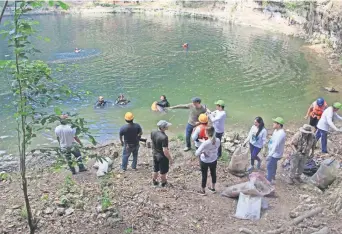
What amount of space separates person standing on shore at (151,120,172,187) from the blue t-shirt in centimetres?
132

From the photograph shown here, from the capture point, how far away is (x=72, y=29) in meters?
47.4

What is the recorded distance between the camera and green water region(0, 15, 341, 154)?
1806cm

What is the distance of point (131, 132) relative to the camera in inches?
392

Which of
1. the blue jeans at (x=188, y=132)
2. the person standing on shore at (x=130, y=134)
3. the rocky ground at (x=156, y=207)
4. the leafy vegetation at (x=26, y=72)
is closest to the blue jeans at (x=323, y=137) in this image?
the rocky ground at (x=156, y=207)

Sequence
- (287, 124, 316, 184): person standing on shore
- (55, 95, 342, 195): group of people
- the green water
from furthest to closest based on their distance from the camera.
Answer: the green water, (287, 124, 316, 184): person standing on shore, (55, 95, 342, 195): group of people

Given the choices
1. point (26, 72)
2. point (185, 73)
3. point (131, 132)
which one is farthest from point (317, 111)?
point (185, 73)

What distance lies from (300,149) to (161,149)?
11.4ft

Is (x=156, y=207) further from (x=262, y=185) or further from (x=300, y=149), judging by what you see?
(x=300, y=149)

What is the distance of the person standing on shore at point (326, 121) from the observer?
10.6 m

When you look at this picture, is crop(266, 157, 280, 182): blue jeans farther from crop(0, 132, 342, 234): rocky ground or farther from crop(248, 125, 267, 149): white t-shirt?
crop(248, 125, 267, 149): white t-shirt

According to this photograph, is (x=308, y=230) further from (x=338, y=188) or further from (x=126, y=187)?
(x=126, y=187)

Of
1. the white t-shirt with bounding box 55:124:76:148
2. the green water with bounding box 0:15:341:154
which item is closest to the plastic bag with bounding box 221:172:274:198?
the white t-shirt with bounding box 55:124:76:148

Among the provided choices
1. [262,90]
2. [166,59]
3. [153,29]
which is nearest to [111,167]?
[262,90]

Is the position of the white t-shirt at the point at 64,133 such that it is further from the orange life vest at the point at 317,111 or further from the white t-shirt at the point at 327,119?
the orange life vest at the point at 317,111
